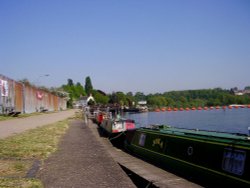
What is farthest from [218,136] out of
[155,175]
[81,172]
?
[81,172]

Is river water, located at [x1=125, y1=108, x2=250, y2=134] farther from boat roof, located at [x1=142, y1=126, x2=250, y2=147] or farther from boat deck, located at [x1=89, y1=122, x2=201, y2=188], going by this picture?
boat roof, located at [x1=142, y1=126, x2=250, y2=147]

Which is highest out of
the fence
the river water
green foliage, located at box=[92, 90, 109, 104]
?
green foliage, located at box=[92, 90, 109, 104]

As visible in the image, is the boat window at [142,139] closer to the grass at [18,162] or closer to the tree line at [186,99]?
the grass at [18,162]

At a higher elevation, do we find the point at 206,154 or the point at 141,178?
the point at 206,154

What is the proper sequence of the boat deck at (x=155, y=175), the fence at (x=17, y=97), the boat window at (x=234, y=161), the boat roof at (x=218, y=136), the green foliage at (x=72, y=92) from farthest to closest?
the green foliage at (x=72, y=92), the fence at (x=17, y=97), the boat deck at (x=155, y=175), the boat roof at (x=218, y=136), the boat window at (x=234, y=161)

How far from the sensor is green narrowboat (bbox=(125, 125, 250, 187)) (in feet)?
22.9

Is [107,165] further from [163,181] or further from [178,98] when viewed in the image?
[178,98]

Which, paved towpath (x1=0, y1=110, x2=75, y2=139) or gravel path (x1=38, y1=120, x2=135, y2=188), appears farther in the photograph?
paved towpath (x1=0, y1=110, x2=75, y2=139)

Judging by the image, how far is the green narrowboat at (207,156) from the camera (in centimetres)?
699

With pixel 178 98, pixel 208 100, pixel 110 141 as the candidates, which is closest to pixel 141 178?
pixel 110 141

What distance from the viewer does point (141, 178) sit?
947 centimetres

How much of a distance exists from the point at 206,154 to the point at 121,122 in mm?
13363

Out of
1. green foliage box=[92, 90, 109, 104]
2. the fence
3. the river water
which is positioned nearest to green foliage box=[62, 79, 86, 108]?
green foliage box=[92, 90, 109, 104]

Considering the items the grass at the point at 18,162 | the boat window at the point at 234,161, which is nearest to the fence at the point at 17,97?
the grass at the point at 18,162
